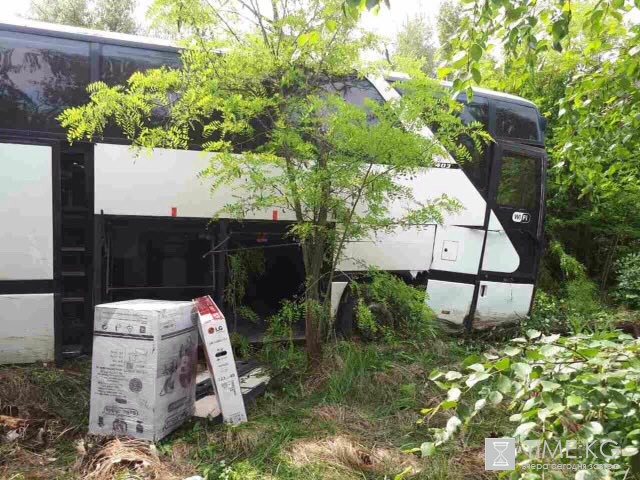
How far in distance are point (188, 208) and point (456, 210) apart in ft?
8.57

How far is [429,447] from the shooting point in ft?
4.95

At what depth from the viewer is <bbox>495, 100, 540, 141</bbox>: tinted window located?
6320mm

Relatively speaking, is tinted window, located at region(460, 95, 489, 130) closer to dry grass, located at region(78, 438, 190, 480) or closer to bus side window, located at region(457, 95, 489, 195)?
bus side window, located at region(457, 95, 489, 195)

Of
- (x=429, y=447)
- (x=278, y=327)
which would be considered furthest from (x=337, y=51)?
(x=429, y=447)

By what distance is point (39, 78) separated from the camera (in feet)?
15.5

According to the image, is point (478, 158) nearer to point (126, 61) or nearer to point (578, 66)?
point (578, 66)

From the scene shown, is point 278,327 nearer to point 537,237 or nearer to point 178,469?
point 178,469

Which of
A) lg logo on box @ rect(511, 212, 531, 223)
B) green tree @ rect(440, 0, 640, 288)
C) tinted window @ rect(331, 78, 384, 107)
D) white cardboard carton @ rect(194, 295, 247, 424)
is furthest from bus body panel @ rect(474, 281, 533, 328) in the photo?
white cardboard carton @ rect(194, 295, 247, 424)

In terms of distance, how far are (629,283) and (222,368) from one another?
888 centimetres

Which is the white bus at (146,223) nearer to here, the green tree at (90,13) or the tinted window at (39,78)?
the tinted window at (39,78)

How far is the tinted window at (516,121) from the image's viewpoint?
6.32 meters

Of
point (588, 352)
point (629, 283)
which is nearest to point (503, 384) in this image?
point (588, 352)

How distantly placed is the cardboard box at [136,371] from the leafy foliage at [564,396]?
251 cm

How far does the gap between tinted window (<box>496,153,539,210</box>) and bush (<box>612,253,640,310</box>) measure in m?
4.70
